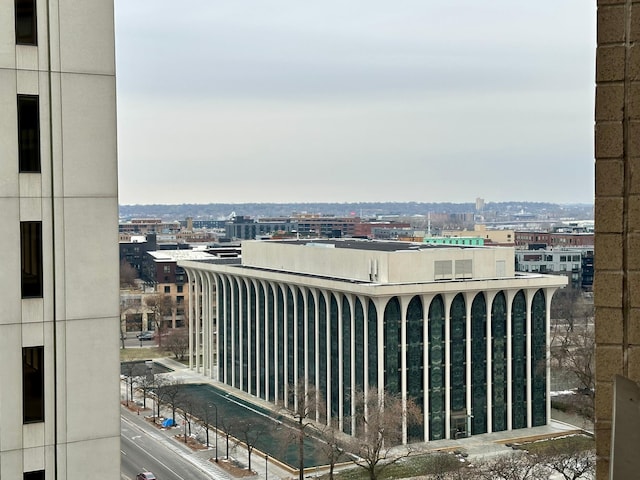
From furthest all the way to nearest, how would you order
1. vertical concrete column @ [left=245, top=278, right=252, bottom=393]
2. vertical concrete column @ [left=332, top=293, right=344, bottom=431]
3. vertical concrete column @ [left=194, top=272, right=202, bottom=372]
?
vertical concrete column @ [left=194, top=272, right=202, bottom=372] → vertical concrete column @ [left=245, top=278, right=252, bottom=393] → vertical concrete column @ [left=332, top=293, right=344, bottom=431]

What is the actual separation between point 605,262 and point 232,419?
43640mm

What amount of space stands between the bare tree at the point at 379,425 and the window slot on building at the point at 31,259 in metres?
26.8

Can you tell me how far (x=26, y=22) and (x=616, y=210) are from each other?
6555 mm

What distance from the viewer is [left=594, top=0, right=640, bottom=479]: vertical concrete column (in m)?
3.16

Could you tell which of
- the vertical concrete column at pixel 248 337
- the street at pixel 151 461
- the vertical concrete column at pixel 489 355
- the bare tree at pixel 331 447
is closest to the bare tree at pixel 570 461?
the bare tree at pixel 331 447

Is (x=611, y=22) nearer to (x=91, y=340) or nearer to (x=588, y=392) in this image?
(x=91, y=340)

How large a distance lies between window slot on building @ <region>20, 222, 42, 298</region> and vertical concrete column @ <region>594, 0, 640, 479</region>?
6.12 m

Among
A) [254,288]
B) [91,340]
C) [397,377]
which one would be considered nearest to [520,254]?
[254,288]

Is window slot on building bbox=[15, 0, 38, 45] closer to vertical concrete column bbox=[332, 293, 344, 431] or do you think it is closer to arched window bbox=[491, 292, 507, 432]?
vertical concrete column bbox=[332, 293, 344, 431]

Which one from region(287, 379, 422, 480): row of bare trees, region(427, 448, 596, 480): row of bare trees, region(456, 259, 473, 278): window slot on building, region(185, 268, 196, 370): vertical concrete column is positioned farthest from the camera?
region(185, 268, 196, 370): vertical concrete column

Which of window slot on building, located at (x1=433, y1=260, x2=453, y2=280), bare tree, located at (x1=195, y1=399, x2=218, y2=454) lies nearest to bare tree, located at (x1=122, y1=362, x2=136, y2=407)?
bare tree, located at (x1=195, y1=399, x2=218, y2=454)

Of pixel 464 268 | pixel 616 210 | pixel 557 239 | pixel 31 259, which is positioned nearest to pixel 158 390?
pixel 464 268

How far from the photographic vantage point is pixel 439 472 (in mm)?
33281

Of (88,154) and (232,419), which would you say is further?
(232,419)
